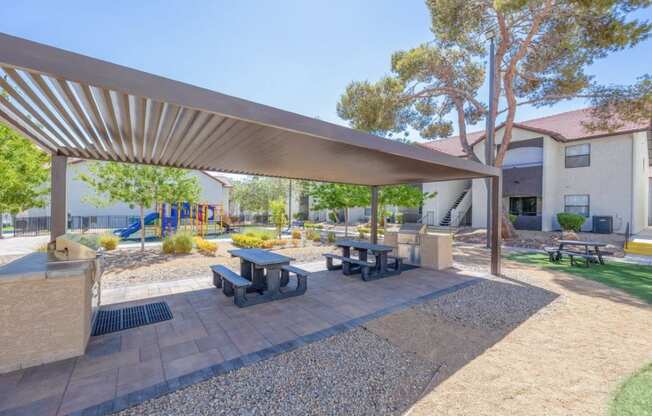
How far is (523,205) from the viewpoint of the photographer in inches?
751

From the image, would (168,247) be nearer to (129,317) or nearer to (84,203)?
(129,317)

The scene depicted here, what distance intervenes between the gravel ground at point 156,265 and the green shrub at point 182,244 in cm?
32

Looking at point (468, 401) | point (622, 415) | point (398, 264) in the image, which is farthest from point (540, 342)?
point (398, 264)

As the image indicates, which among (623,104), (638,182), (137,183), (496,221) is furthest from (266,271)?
(638,182)

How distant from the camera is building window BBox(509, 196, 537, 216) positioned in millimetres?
18531

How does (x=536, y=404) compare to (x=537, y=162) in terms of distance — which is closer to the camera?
(x=536, y=404)

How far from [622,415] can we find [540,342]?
137 cm

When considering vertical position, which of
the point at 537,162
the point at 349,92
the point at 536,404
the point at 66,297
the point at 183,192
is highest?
the point at 349,92

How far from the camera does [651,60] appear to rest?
11.2m

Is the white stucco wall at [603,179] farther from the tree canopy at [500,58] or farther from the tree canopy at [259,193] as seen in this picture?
the tree canopy at [259,193]

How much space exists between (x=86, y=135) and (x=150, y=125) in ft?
4.17

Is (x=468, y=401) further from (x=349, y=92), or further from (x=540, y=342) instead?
(x=349, y=92)

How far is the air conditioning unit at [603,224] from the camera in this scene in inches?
611

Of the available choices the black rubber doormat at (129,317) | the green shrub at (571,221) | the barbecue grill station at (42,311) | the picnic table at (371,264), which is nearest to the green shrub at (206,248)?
the picnic table at (371,264)
